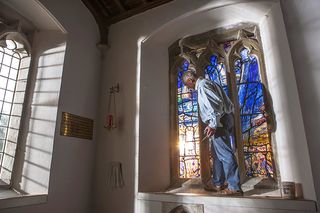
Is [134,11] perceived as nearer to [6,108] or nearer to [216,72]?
[216,72]

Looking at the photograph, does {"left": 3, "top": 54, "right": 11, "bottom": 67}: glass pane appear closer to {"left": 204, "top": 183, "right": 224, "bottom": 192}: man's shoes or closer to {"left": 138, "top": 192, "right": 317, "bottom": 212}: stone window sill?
{"left": 138, "top": 192, "right": 317, "bottom": 212}: stone window sill

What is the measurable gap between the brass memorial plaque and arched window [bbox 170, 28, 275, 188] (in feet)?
4.13

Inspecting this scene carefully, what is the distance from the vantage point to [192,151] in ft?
11.2

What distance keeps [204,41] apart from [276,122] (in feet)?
5.69

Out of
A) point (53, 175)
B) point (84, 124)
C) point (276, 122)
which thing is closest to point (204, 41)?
point (276, 122)

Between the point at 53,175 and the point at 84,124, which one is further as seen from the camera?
the point at 84,124

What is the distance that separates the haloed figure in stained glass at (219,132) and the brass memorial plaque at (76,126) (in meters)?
1.66

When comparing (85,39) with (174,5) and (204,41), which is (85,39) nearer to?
(174,5)

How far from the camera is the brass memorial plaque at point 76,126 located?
309 centimetres

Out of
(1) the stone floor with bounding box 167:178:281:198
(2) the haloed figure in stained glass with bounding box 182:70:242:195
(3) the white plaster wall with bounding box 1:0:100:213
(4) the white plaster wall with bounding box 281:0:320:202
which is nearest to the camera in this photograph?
(4) the white plaster wall with bounding box 281:0:320:202

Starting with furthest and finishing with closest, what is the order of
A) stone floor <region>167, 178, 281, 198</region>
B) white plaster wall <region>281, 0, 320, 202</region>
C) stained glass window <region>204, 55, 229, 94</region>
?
stained glass window <region>204, 55, 229, 94</region> → stone floor <region>167, 178, 281, 198</region> → white plaster wall <region>281, 0, 320, 202</region>

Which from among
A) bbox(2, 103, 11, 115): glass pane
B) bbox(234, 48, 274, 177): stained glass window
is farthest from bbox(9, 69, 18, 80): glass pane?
bbox(234, 48, 274, 177): stained glass window

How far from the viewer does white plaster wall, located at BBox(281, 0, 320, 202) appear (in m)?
2.30

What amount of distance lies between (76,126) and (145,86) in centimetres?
114
